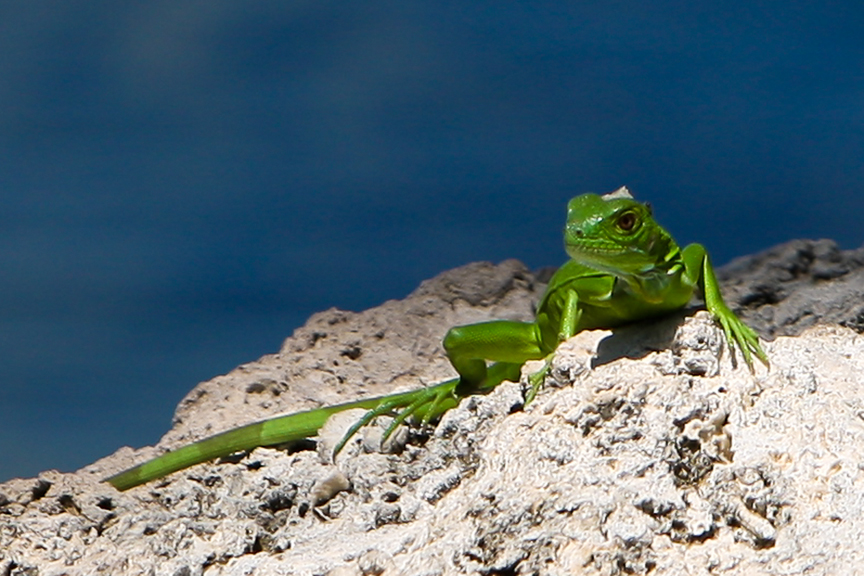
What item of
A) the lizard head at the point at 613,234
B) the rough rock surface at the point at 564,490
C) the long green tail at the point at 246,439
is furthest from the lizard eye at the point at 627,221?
the long green tail at the point at 246,439

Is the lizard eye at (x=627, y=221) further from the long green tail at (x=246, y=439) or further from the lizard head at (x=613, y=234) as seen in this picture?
the long green tail at (x=246, y=439)

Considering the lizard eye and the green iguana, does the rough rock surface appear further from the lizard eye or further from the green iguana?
the lizard eye

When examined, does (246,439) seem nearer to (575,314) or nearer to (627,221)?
(575,314)

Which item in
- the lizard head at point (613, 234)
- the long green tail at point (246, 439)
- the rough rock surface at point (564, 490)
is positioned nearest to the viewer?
the rough rock surface at point (564, 490)

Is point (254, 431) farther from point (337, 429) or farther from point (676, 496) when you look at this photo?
point (676, 496)

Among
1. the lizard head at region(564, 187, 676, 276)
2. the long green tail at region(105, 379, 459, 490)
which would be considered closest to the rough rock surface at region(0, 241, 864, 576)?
the long green tail at region(105, 379, 459, 490)

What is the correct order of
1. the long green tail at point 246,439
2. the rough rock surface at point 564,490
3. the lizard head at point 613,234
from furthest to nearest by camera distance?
the long green tail at point 246,439 < the lizard head at point 613,234 < the rough rock surface at point 564,490

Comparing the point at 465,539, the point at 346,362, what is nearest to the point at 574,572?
the point at 465,539
